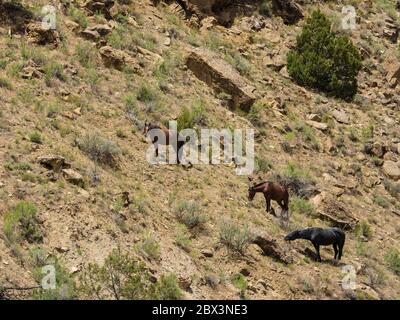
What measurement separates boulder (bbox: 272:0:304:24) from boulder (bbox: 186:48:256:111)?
8.23 meters

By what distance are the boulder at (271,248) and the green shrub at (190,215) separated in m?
1.33

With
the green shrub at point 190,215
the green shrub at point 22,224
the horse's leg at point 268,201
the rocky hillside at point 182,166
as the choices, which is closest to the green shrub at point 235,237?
the rocky hillside at point 182,166

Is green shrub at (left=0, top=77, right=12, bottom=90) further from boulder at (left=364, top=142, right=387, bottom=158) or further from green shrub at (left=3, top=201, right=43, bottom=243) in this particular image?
boulder at (left=364, top=142, right=387, bottom=158)

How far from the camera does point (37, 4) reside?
75.2 feet

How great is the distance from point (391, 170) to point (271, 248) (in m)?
9.79

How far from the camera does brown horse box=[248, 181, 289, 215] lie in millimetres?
18156

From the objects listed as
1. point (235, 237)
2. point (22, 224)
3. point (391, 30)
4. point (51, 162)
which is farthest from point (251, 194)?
point (391, 30)

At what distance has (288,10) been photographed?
31.1m

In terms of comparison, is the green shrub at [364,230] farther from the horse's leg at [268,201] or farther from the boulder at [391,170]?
the boulder at [391,170]

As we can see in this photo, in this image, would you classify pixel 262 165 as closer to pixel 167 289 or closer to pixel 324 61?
pixel 167 289

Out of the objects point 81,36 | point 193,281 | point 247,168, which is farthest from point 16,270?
point 81,36

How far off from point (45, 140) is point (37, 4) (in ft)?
27.1

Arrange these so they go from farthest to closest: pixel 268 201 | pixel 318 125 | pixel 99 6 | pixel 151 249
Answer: pixel 318 125
pixel 99 6
pixel 268 201
pixel 151 249

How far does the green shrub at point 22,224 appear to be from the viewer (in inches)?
511
